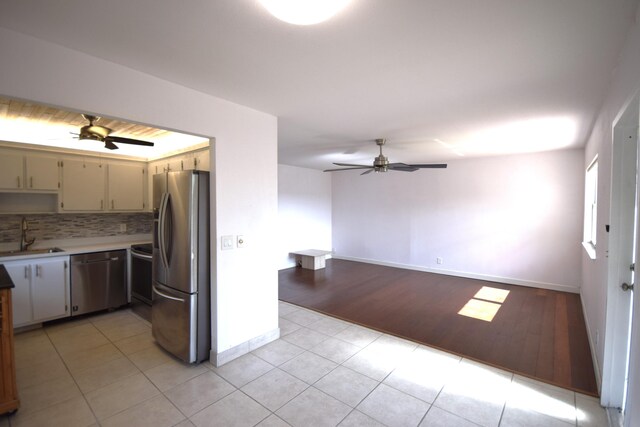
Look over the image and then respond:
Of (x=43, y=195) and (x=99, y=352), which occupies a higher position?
(x=43, y=195)

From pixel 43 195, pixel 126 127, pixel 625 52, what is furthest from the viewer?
pixel 43 195

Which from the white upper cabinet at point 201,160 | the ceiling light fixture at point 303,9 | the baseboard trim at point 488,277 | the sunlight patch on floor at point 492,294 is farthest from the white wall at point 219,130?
the baseboard trim at point 488,277

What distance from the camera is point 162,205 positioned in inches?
110

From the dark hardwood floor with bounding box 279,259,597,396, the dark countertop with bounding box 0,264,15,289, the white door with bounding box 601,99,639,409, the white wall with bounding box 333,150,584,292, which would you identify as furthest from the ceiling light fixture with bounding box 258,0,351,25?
the white wall with bounding box 333,150,584,292

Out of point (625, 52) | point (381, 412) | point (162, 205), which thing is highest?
point (625, 52)

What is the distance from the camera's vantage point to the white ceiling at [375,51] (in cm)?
140

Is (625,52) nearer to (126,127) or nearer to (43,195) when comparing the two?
(126,127)

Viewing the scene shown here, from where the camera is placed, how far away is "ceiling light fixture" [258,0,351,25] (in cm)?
127

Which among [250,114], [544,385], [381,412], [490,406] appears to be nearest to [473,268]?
[544,385]

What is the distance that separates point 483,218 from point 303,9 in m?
5.57

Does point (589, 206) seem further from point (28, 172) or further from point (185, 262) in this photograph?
point (28, 172)

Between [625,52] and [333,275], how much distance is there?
17.2 feet

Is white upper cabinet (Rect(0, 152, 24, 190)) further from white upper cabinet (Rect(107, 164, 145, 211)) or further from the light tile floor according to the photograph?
the light tile floor

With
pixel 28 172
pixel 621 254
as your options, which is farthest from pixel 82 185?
pixel 621 254
